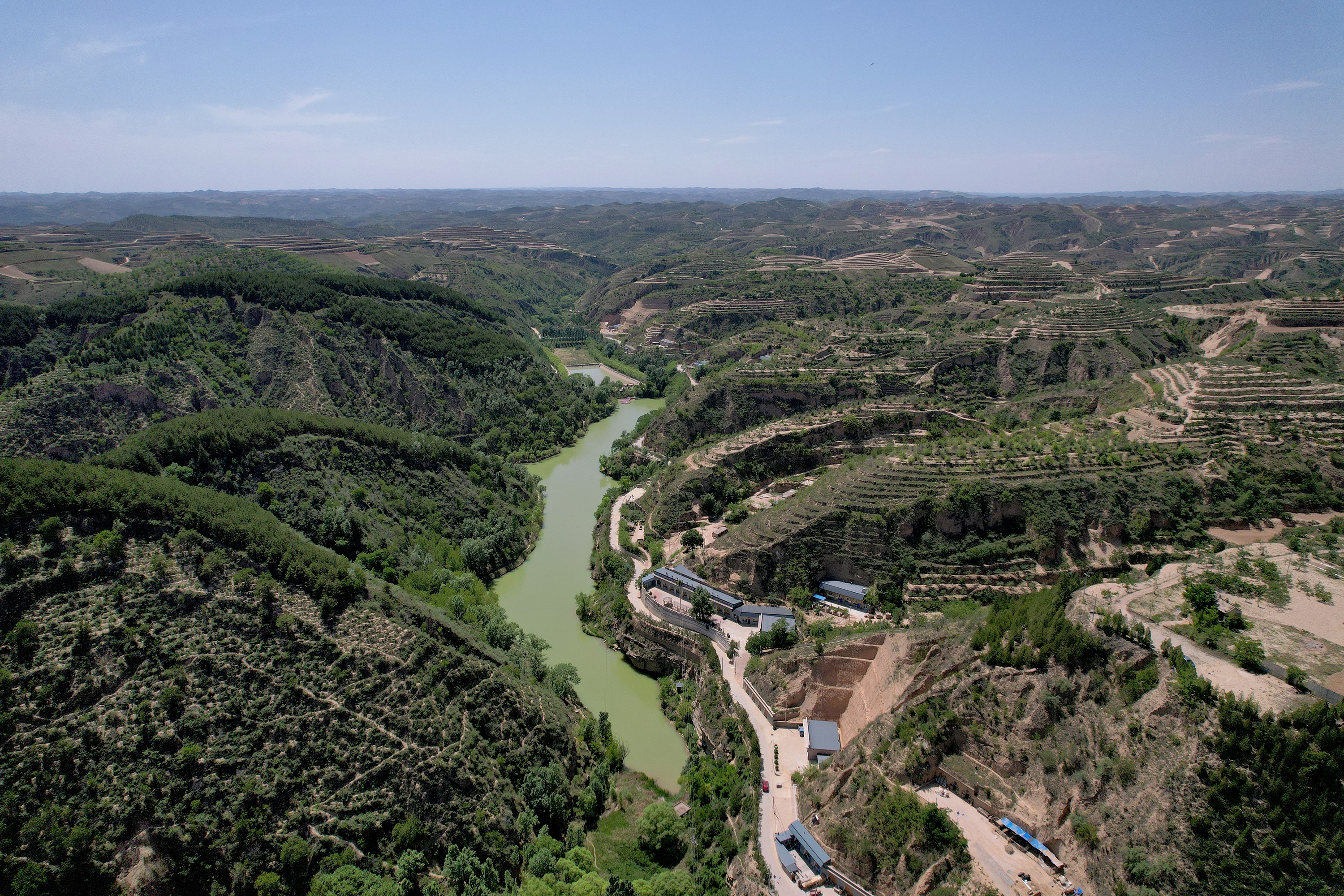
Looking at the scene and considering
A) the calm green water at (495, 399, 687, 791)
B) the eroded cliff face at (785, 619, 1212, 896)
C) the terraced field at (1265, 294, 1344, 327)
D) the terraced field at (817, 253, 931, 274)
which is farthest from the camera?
the terraced field at (817, 253, 931, 274)

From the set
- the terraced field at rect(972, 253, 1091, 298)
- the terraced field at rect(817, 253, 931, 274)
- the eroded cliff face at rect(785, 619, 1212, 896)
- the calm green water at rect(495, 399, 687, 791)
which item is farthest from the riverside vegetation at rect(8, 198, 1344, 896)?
the terraced field at rect(817, 253, 931, 274)

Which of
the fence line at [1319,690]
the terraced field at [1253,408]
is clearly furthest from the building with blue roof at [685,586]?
the terraced field at [1253,408]

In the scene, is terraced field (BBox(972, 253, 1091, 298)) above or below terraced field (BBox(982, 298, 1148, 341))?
above

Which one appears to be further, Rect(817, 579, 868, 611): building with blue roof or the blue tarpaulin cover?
Rect(817, 579, 868, 611): building with blue roof

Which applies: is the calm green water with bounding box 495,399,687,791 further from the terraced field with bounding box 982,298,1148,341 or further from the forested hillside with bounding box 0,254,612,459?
the terraced field with bounding box 982,298,1148,341

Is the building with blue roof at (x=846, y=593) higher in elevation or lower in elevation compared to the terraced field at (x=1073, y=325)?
lower

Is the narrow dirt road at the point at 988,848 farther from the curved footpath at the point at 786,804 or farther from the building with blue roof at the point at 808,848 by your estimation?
the building with blue roof at the point at 808,848
